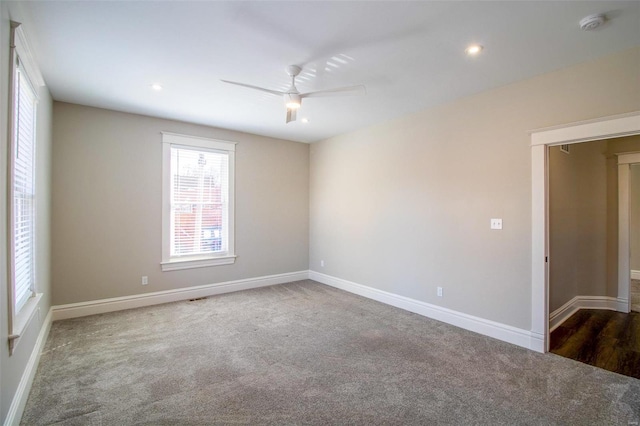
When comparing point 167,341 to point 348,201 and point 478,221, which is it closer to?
point 348,201

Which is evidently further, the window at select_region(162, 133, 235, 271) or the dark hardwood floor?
the window at select_region(162, 133, 235, 271)

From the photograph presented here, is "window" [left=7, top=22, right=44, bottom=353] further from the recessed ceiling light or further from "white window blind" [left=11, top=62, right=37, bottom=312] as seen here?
the recessed ceiling light

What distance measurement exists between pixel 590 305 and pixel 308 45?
521 centimetres

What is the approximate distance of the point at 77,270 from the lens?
158 inches

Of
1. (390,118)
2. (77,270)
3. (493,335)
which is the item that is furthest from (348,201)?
(77,270)

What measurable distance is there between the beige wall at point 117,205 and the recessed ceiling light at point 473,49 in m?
3.82

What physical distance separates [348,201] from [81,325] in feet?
13.5

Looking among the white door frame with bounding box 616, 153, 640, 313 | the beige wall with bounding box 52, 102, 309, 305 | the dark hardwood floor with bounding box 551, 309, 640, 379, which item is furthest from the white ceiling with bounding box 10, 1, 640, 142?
the dark hardwood floor with bounding box 551, 309, 640, 379

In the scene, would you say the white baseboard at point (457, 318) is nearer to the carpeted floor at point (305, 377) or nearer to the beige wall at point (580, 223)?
the carpeted floor at point (305, 377)

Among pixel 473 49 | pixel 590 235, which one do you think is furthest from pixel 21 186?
pixel 590 235

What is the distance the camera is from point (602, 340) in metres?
3.28

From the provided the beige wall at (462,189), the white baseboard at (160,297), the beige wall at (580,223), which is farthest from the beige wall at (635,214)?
the white baseboard at (160,297)

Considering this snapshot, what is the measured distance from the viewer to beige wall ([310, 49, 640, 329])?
2.95m

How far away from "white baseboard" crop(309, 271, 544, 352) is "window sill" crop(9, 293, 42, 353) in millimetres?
4018
